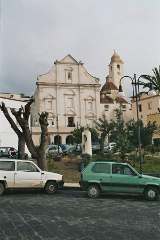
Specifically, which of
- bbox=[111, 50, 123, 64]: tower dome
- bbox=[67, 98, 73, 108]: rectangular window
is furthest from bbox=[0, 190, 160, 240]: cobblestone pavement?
bbox=[111, 50, 123, 64]: tower dome

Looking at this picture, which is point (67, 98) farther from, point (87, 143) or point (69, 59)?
point (87, 143)

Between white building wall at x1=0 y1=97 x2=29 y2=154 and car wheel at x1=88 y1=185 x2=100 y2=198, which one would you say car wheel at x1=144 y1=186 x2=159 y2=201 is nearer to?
car wheel at x1=88 y1=185 x2=100 y2=198

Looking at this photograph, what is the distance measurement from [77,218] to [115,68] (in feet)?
324

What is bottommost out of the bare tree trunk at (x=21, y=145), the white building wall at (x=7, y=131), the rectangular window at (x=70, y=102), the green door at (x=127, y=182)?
the green door at (x=127, y=182)

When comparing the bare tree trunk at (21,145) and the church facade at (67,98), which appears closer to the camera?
the bare tree trunk at (21,145)

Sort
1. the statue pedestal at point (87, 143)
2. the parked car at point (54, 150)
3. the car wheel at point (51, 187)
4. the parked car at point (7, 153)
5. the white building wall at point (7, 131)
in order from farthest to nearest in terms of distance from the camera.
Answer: the white building wall at point (7, 131), the parked car at point (54, 150), the statue pedestal at point (87, 143), the parked car at point (7, 153), the car wheel at point (51, 187)

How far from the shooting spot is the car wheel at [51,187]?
789 inches

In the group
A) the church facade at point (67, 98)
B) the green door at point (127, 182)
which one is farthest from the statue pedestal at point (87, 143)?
the church facade at point (67, 98)

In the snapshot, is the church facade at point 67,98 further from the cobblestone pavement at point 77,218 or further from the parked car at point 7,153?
the cobblestone pavement at point 77,218

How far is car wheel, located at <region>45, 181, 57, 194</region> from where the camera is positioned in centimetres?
2004

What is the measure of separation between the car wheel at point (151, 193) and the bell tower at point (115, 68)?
3540 inches

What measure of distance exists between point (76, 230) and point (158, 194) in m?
8.08

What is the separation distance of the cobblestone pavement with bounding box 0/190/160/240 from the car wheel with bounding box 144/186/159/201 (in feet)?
1.37

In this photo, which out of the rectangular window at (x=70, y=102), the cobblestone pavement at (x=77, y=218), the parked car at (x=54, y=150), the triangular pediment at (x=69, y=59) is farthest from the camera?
the rectangular window at (x=70, y=102)
